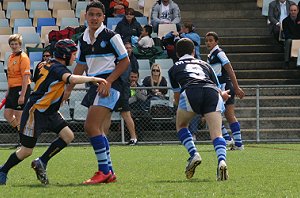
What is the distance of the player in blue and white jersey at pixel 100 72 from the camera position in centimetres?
1088

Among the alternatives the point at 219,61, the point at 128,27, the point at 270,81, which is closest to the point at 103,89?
the point at 219,61

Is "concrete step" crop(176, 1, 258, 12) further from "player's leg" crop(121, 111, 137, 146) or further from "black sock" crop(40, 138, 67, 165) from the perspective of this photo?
"black sock" crop(40, 138, 67, 165)

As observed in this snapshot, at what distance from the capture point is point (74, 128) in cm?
2148

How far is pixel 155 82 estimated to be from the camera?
2170 cm

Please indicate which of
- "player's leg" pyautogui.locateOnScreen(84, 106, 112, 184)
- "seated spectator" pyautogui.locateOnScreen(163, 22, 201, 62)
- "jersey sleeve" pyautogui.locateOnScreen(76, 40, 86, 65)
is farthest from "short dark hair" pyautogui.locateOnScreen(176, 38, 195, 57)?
"seated spectator" pyautogui.locateOnScreen(163, 22, 201, 62)

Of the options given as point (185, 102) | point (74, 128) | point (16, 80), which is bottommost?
point (74, 128)

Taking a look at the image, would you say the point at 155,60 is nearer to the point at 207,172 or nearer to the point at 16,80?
the point at 16,80

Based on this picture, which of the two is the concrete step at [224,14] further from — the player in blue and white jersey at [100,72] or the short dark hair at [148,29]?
the player in blue and white jersey at [100,72]

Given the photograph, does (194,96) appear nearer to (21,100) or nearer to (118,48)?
(118,48)

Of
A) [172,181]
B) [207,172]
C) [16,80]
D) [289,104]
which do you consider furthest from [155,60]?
[172,181]

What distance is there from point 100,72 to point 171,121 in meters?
10.5

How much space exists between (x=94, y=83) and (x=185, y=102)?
138 cm

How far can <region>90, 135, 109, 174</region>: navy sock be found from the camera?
10906mm

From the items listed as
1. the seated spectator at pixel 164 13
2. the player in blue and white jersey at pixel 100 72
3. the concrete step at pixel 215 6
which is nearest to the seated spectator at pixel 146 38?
the seated spectator at pixel 164 13
